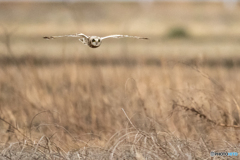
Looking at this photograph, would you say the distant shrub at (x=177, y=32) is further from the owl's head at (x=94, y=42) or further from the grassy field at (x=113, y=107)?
the owl's head at (x=94, y=42)

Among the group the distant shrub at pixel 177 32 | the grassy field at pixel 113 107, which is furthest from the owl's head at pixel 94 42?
the distant shrub at pixel 177 32

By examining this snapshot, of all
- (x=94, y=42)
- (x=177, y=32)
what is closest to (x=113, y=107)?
(x=94, y=42)

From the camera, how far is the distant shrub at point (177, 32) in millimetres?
14180

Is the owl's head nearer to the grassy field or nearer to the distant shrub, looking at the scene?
the grassy field

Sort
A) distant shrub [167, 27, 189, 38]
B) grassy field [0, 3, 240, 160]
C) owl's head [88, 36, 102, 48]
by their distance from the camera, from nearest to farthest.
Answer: owl's head [88, 36, 102, 48], grassy field [0, 3, 240, 160], distant shrub [167, 27, 189, 38]

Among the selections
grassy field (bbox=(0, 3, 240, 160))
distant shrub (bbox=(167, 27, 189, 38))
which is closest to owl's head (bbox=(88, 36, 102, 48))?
grassy field (bbox=(0, 3, 240, 160))

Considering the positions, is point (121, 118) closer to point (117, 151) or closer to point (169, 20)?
point (117, 151)

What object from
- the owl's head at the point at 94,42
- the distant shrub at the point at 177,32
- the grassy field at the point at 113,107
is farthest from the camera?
the distant shrub at the point at 177,32

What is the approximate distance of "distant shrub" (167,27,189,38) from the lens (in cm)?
1418

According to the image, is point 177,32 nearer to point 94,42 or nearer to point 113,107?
point 113,107

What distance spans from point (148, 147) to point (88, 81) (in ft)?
4.58

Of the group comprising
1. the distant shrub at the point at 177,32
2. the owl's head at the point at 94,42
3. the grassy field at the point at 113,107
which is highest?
the distant shrub at the point at 177,32

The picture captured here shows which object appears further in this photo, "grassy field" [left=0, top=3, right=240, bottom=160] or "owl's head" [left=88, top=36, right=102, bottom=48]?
"grassy field" [left=0, top=3, right=240, bottom=160]

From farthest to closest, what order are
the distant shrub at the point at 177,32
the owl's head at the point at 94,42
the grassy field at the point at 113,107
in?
1. the distant shrub at the point at 177,32
2. the grassy field at the point at 113,107
3. the owl's head at the point at 94,42
